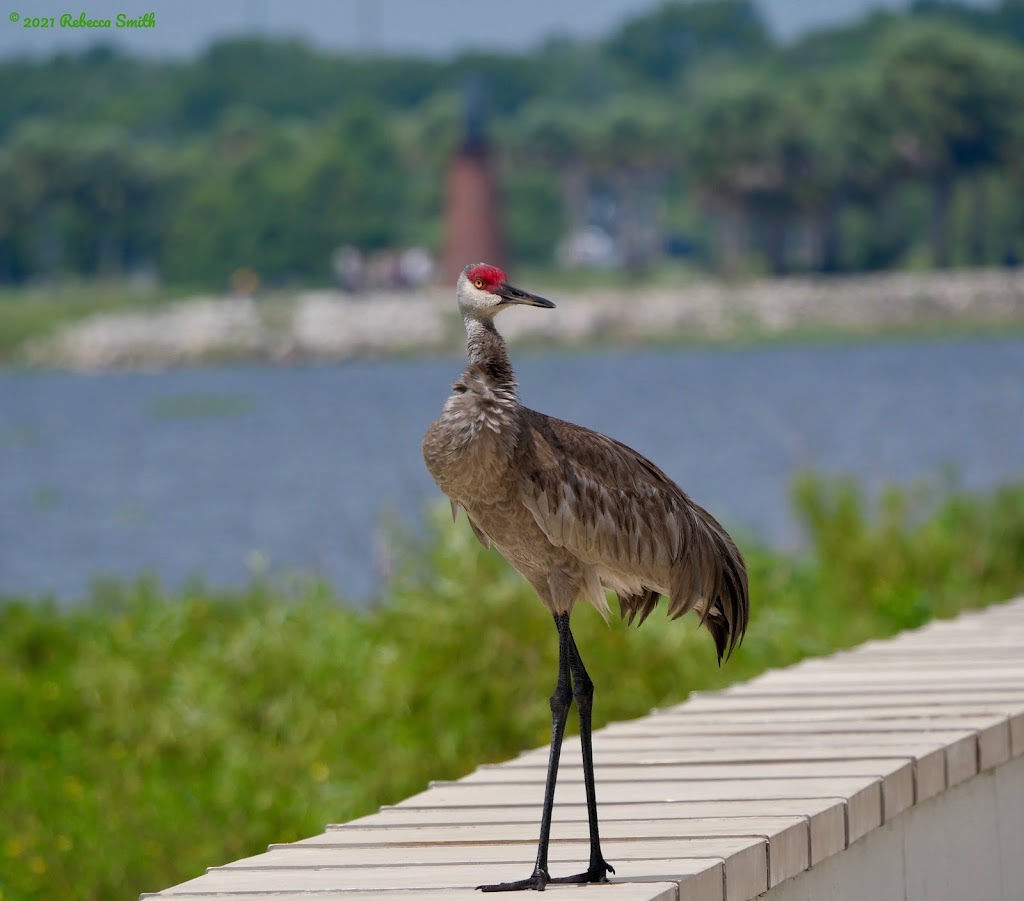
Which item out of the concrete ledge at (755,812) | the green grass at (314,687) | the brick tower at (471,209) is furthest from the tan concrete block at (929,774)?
the brick tower at (471,209)

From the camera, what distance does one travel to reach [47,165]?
86312 mm

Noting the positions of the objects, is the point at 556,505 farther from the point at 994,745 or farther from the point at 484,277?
the point at 994,745

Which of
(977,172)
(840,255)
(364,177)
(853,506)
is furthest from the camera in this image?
(364,177)

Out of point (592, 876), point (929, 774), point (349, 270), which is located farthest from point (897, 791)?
point (349, 270)

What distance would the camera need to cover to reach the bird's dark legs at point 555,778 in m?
3.40

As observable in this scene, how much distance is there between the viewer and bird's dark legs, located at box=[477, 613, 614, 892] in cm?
340

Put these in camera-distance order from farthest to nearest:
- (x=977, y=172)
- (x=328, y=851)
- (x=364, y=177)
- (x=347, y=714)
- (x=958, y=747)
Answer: (x=364, y=177) → (x=977, y=172) → (x=347, y=714) → (x=958, y=747) → (x=328, y=851)

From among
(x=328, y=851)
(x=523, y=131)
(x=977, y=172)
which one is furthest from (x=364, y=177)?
(x=328, y=851)

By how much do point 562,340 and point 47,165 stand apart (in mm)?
26663

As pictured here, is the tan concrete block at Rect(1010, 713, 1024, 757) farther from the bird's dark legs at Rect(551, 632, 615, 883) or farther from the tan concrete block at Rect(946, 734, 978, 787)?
the bird's dark legs at Rect(551, 632, 615, 883)

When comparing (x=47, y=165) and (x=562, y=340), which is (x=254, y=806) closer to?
(x=562, y=340)

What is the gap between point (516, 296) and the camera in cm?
343

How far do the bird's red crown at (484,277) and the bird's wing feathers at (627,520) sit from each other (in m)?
0.25

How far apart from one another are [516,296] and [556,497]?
0.38m
